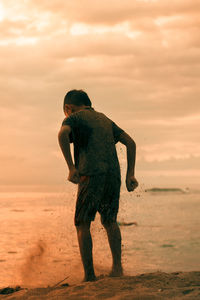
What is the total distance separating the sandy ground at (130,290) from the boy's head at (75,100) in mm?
1702

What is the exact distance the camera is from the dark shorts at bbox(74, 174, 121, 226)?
15.4 feet

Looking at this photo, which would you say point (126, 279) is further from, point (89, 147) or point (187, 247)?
point (187, 247)

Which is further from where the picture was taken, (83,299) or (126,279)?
(126,279)

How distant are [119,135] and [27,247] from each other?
3.43 metres

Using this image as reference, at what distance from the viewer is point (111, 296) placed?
3904 millimetres

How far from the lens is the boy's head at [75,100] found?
5016 millimetres

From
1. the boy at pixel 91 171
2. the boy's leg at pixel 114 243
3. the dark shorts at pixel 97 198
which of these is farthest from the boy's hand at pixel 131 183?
the boy's leg at pixel 114 243

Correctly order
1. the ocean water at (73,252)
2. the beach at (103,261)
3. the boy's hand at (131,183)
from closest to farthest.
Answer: the beach at (103,261), the boy's hand at (131,183), the ocean water at (73,252)

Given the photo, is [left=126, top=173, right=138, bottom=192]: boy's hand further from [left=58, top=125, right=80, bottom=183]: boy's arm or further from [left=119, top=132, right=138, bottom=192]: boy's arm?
[left=58, top=125, right=80, bottom=183]: boy's arm

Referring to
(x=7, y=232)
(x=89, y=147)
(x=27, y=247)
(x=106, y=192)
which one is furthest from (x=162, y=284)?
(x=7, y=232)

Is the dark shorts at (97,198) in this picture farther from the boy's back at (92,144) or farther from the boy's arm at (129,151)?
the boy's arm at (129,151)

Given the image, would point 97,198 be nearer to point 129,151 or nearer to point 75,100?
point 129,151

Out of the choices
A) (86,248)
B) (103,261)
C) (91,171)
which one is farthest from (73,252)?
(91,171)

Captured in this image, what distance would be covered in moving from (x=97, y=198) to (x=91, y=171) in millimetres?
262
